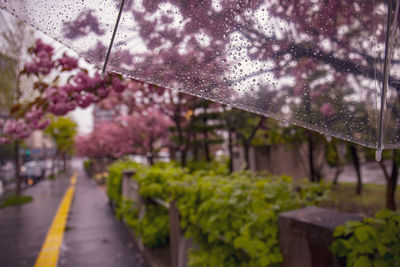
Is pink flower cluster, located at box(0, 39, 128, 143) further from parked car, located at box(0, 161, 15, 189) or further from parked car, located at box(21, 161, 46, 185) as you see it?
parked car, located at box(21, 161, 46, 185)

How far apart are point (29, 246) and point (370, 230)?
600 centimetres

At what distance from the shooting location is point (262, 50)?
42.9 inches

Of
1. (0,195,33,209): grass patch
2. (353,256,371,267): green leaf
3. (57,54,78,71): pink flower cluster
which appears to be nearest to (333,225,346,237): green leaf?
(353,256,371,267): green leaf

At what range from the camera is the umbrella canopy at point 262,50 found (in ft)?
3.38

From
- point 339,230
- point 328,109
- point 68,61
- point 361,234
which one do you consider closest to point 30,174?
point 68,61

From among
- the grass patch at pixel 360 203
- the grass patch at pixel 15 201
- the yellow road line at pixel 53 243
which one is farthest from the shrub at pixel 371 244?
the grass patch at pixel 15 201

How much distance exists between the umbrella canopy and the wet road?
4.09 m

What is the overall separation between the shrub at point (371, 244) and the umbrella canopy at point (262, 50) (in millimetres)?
563

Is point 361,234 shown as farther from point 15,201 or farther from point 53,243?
point 15,201

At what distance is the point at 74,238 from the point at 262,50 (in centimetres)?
620

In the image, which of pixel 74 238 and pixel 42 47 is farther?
pixel 74 238

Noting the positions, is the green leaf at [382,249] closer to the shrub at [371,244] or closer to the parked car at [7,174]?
the shrub at [371,244]

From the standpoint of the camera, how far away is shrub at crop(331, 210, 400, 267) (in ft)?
4.71

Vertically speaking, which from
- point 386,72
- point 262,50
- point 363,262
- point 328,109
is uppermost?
point 262,50
